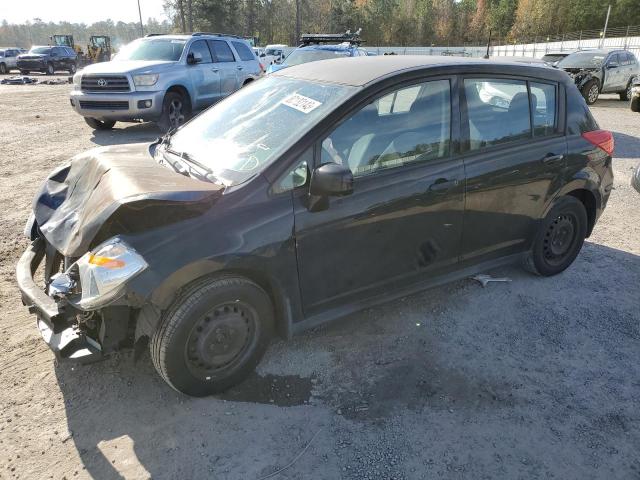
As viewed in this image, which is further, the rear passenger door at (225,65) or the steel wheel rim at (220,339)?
the rear passenger door at (225,65)

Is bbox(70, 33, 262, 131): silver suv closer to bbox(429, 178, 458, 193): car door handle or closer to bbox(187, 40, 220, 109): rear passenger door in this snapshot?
bbox(187, 40, 220, 109): rear passenger door

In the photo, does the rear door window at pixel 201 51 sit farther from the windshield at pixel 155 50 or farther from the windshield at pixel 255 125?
the windshield at pixel 255 125

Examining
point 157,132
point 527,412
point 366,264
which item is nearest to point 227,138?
point 366,264

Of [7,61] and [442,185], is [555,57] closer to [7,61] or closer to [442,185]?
[442,185]

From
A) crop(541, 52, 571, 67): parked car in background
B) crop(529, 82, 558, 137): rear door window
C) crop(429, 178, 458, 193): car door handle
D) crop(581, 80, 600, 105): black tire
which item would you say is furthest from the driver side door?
crop(541, 52, 571, 67): parked car in background

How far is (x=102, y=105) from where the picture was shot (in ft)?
32.1

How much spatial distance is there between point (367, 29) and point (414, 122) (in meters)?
79.6

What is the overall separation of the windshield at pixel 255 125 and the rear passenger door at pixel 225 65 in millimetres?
7952

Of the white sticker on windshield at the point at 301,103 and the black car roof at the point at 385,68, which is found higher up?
the black car roof at the point at 385,68

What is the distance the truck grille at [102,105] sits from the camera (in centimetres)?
961

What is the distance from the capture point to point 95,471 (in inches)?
94.3

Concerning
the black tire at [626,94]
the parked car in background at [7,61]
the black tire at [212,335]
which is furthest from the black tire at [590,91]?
the parked car in background at [7,61]

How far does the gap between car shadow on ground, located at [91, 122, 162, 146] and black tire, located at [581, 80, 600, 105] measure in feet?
43.3

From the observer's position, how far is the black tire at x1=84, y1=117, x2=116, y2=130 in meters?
10.8
